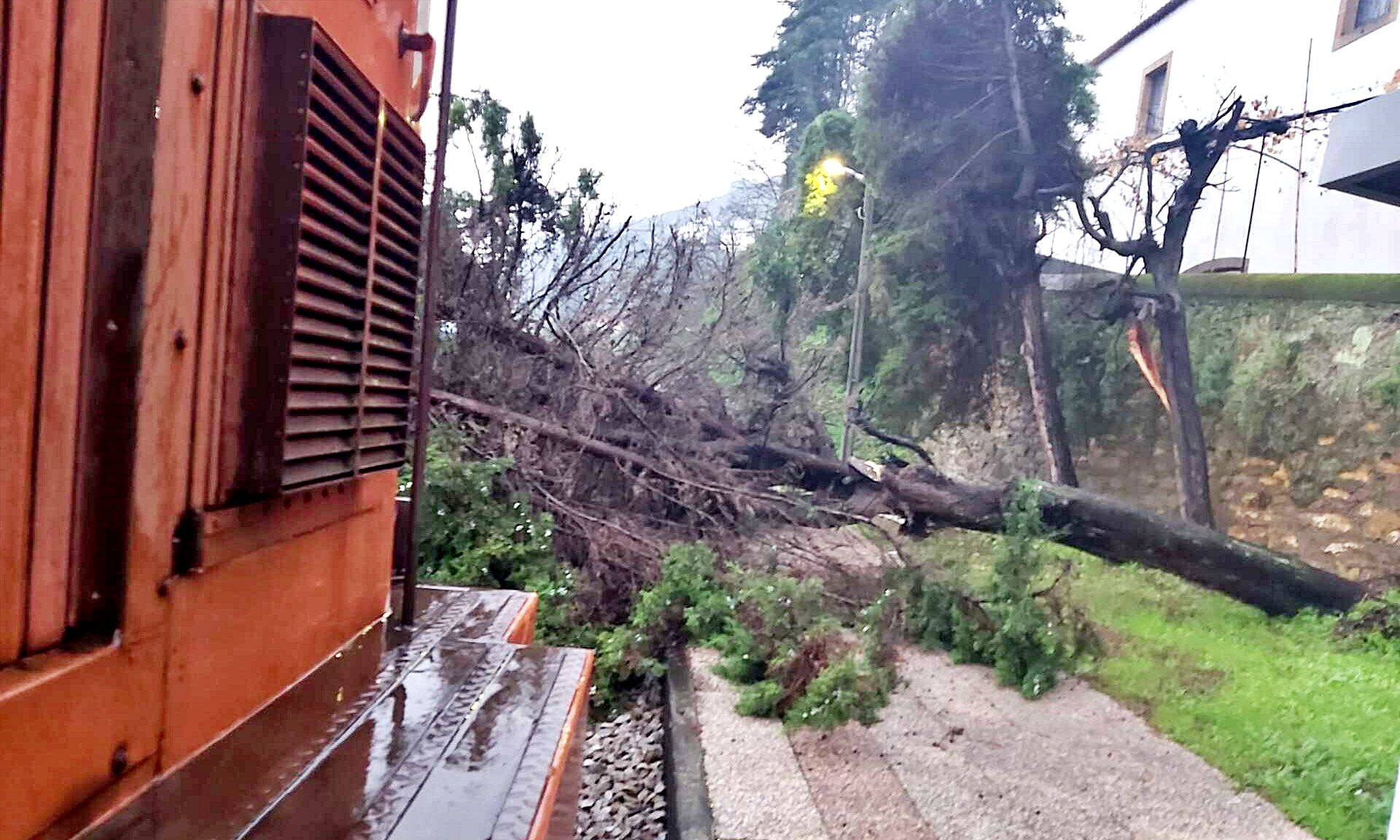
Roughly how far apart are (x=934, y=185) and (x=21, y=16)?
11940mm

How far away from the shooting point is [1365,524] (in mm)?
8242

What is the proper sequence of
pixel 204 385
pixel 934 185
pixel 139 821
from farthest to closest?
pixel 934 185
pixel 204 385
pixel 139 821

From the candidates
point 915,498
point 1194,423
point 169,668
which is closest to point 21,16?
point 169,668

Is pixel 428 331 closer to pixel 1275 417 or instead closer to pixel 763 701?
pixel 763 701

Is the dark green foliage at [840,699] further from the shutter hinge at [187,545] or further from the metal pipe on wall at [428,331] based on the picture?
the shutter hinge at [187,545]

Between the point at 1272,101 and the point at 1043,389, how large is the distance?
15.0ft

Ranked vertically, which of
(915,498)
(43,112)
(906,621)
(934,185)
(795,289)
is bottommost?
(906,621)

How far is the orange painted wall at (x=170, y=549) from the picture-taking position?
103 centimetres

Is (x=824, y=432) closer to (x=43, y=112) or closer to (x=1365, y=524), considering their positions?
(x=1365, y=524)

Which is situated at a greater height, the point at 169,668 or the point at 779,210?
the point at 779,210

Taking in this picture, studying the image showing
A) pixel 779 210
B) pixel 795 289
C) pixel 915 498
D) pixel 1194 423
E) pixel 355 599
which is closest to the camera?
pixel 355 599

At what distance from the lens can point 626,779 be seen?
15.6 ft

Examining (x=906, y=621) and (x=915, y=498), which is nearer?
(x=906, y=621)

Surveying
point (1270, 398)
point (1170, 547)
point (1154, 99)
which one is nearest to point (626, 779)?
point (1170, 547)
